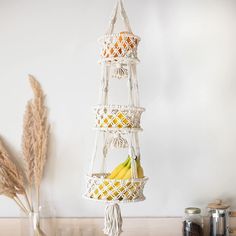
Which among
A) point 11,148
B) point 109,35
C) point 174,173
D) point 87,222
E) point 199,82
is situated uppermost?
point 109,35

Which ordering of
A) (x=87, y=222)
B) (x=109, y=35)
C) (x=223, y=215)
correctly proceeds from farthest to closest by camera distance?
1. (x=87, y=222)
2. (x=223, y=215)
3. (x=109, y=35)

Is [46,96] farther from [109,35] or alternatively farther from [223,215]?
[223,215]

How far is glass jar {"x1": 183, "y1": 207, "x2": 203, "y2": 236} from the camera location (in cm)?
204

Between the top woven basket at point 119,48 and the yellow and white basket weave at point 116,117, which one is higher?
the top woven basket at point 119,48

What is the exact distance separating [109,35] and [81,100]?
1.70 ft

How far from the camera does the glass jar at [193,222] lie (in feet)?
6.69

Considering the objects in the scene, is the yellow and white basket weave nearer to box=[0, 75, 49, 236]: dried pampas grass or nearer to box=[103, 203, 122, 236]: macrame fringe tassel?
box=[103, 203, 122, 236]: macrame fringe tassel

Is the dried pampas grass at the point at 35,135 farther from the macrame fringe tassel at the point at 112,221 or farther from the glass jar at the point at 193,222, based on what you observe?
the glass jar at the point at 193,222

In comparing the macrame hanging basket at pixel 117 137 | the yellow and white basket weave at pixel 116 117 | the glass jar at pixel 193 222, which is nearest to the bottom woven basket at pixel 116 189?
the macrame hanging basket at pixel 117 137

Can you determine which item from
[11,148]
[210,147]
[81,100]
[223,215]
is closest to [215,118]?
[210,147]

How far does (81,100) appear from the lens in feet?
7.25

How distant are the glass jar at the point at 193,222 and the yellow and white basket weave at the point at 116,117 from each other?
0.57 m

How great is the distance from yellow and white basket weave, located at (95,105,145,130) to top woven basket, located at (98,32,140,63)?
0.66ft

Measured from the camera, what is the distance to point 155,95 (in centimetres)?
220
